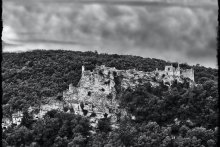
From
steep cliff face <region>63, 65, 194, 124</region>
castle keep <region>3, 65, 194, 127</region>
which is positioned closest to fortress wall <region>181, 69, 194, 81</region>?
castle keep <region>3, 65, 194, 127</region>

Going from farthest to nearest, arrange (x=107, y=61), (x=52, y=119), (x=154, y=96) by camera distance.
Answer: (x=107, y=61), (x=154, y=96), (x=52, y=119)

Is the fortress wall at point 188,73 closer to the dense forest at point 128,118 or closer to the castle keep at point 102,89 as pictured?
the castle keep at point 102,89

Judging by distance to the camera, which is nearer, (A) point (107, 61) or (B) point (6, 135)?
(B) point (6, 135)

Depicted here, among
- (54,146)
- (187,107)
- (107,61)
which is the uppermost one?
(107,61)

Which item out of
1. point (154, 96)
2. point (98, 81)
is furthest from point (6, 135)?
point (154, 96)

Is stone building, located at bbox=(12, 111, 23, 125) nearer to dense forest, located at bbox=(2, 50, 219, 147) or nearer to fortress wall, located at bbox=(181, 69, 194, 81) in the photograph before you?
dense forest, located at bbox=(2, 50, 219, 147)

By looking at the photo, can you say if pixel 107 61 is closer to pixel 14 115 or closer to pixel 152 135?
pixel 14 115

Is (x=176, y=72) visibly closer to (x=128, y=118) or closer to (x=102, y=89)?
(x=128, y=118)

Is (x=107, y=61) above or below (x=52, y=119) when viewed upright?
above
